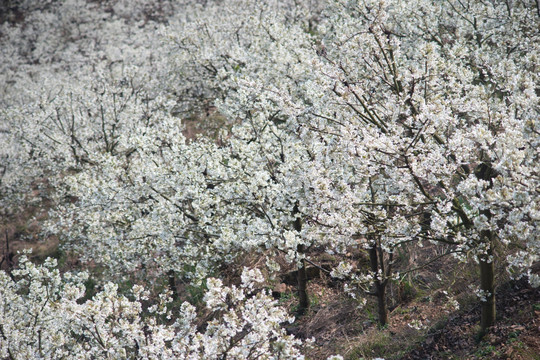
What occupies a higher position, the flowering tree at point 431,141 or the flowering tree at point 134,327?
the flowering tree at point 431,141

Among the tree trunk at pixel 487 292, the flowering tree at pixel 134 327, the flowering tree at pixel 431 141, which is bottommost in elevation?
the flowering tree at pixel 134 327

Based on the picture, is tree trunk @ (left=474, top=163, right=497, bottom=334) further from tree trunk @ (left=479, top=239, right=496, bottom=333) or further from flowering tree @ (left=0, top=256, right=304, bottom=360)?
flowering tree @ (left=0, top=256, right=304, bottom=360)

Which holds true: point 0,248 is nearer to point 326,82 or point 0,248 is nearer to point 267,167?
point 267,167

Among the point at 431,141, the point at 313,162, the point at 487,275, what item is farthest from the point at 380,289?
the point at 431,141

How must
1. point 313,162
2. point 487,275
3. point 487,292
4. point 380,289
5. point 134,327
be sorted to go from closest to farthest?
point 134,327, point 487,292, point 487,275, point 313,162, point 380,289

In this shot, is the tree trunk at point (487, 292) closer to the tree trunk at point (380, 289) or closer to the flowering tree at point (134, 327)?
the tree trunk at point (380, 289)

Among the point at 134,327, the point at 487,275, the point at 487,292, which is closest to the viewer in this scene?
the point at 134,327

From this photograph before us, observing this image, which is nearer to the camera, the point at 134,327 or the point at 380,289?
the point at 134,327

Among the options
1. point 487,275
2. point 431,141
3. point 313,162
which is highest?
point 431,141

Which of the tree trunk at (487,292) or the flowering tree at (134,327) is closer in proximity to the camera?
the flowering tree at (134,327)

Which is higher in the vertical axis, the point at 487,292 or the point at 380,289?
the point at 487,292

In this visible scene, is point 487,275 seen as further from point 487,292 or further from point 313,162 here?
point 313,162

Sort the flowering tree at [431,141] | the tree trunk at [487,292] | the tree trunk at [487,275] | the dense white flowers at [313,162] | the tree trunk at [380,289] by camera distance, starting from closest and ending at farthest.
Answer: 1. the flowering tree at [431,141]
2. the dense white flowers at [313,162]
3. the tree trunk at [487,275]
4. the tree trunk at [487,292]
5. the tree trunk at [380,289]

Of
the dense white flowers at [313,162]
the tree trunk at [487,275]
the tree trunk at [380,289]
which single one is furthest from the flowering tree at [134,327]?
the tree trunk at [487,275]
